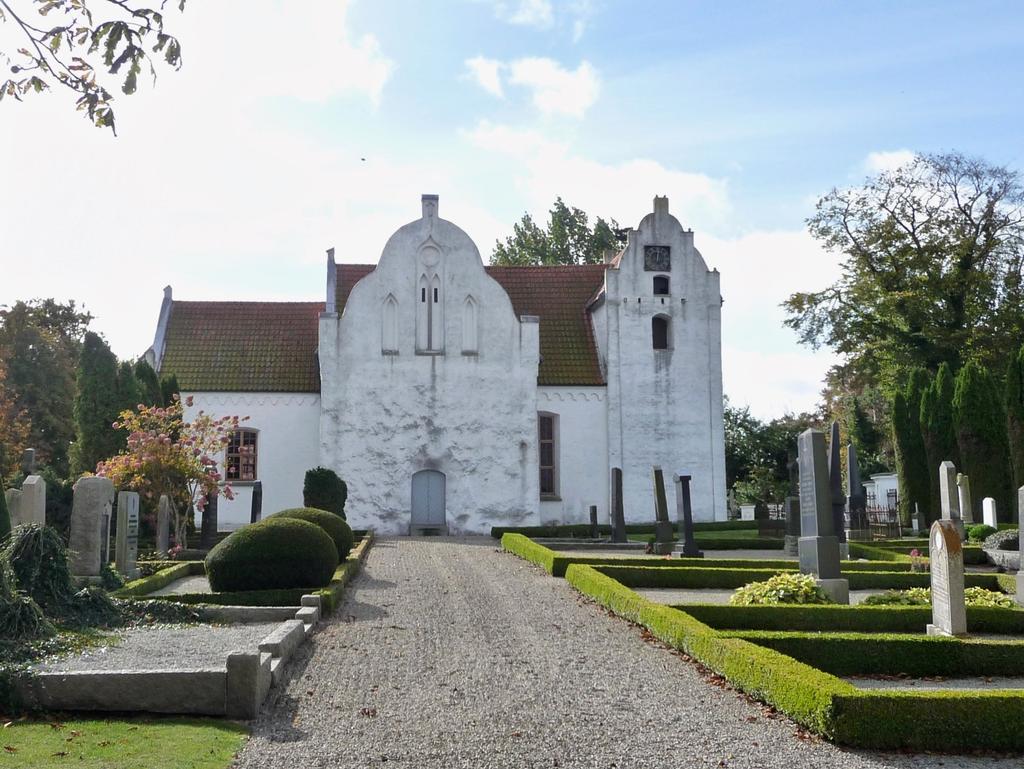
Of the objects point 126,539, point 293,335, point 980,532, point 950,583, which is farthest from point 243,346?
point 950,583

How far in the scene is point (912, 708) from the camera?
745 centimetres

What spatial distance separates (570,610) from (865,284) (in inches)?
1209

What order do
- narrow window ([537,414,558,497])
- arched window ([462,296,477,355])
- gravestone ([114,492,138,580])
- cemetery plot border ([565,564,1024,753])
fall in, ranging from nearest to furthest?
cemetery plot border ([565,564,1024,753]), gravestone ([114,492,138,580]), arched window ([462,296,477,355]), narrow window ([537,414,558,497])

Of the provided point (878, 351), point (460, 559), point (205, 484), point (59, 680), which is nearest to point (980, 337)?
point (878, 351)

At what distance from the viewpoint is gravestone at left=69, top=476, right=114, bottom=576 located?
15992 millimetres

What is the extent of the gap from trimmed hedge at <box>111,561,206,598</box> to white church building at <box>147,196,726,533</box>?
45.1 feet

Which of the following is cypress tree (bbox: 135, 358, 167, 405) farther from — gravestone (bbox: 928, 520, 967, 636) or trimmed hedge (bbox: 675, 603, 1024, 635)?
gravestone (bbox: 928, 520, 967, 636)

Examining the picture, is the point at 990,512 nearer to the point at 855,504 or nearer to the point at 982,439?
the point at 855,504

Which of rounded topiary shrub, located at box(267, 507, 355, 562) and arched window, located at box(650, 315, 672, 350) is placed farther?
arched window, located at box(650, 315, 672, 350)

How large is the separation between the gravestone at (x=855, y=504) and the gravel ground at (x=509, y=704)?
15.6m

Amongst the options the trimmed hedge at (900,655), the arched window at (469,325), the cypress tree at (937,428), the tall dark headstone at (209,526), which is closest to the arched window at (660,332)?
the arched window at (469,325)

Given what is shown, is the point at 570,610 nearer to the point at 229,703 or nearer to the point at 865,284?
the point at 229,703

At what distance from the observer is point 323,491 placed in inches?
1080

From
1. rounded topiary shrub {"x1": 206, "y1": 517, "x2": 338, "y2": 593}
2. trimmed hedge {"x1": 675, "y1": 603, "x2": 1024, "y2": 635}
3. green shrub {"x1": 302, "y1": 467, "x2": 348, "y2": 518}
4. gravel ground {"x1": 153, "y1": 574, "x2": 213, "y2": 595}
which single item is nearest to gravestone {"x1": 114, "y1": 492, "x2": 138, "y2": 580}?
gravel ground {"x1": 153, "y1": 574, "x2": 213, "y2": 595}
